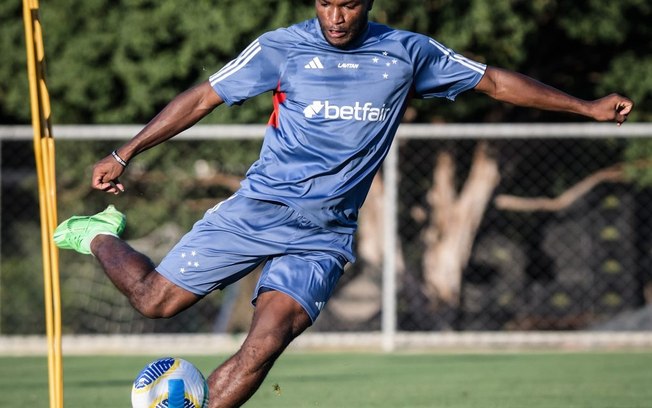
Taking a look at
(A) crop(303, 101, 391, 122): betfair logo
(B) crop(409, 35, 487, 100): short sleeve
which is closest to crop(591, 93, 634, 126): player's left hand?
(B) crop(409, 35, 487, 100): short sleeve

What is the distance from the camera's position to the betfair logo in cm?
561

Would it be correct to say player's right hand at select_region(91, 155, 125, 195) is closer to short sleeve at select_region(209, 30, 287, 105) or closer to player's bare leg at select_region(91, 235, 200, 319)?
player's bare leg at select_region(91, 235, 200, 319)

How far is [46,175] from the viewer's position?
19.4 ft

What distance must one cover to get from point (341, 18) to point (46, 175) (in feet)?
5.39

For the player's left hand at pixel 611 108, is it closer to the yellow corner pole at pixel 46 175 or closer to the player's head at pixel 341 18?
A: the player's head at pixel 341 18

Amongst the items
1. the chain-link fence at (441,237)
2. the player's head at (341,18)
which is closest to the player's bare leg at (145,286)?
the player's head at (341,18)

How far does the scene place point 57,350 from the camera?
5.83 m

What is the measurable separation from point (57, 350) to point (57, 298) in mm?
250

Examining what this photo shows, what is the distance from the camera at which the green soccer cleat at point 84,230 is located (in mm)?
6016

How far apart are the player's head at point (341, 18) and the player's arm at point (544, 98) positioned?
0.80 meters

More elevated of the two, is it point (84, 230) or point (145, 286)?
point (84, 230)

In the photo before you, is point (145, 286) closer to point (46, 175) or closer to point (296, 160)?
point (46, 175)

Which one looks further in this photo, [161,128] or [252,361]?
[161,128]

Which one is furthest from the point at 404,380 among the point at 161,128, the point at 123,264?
the point at 161,128
